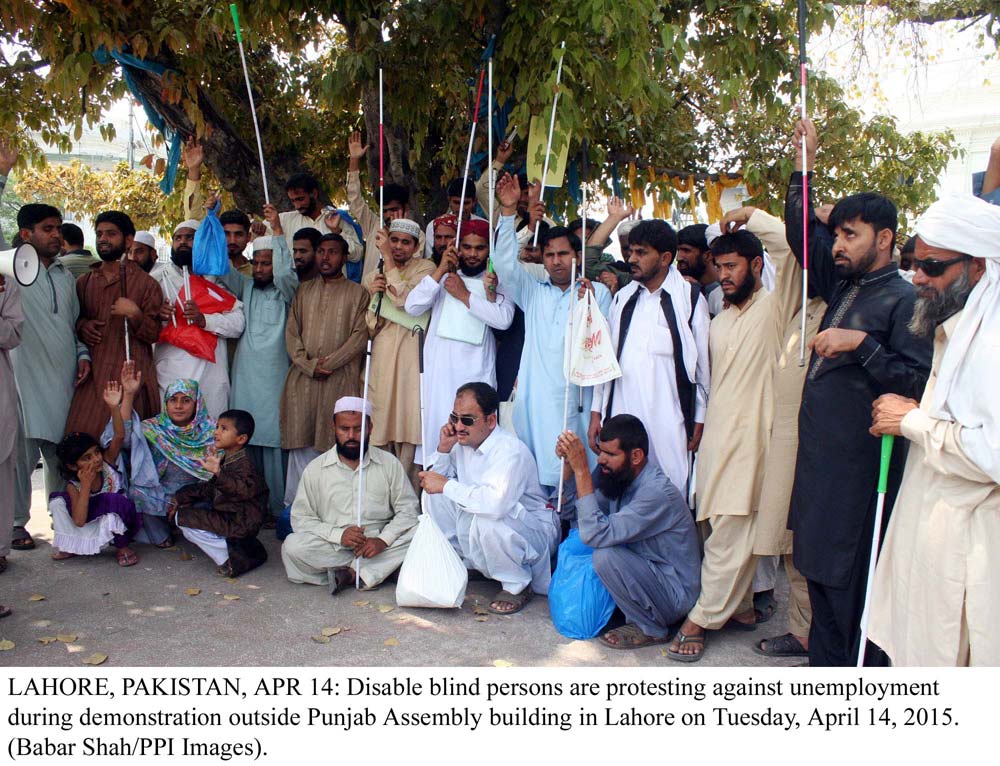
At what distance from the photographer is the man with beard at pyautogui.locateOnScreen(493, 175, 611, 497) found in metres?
4.97

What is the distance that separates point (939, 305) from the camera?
274cm

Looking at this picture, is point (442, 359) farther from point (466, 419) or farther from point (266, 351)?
point (266, 351)

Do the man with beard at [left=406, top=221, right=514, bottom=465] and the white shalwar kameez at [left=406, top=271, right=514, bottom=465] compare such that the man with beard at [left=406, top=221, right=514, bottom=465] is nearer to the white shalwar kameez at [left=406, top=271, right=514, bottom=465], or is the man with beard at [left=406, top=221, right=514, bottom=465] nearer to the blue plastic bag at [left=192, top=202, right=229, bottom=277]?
the white shalwar kameez at [left=406, top=271, right=514, bottom=465]

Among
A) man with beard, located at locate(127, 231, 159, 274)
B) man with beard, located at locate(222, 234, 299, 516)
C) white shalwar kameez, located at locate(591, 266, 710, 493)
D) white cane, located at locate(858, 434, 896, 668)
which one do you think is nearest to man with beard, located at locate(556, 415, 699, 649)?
white shalwar kameez, located at locate(591, 266, 710, 493)

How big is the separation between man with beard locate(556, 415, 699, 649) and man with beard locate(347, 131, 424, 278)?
240 centimetres

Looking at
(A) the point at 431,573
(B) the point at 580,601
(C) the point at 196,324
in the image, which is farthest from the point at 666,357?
(C) the point at 196,324

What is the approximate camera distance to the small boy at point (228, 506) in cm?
495

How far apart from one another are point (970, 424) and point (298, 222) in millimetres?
4939

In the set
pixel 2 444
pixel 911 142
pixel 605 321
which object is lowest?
pixel 2 444

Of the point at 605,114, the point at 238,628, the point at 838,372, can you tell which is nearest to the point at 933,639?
the point at 838,372

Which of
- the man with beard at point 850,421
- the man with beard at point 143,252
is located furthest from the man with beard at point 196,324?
the man with beard at point 850,421

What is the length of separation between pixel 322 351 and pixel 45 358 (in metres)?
1.59

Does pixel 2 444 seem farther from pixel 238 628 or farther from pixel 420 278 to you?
pixel 420 278

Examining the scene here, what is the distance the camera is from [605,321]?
4613 millimetres
